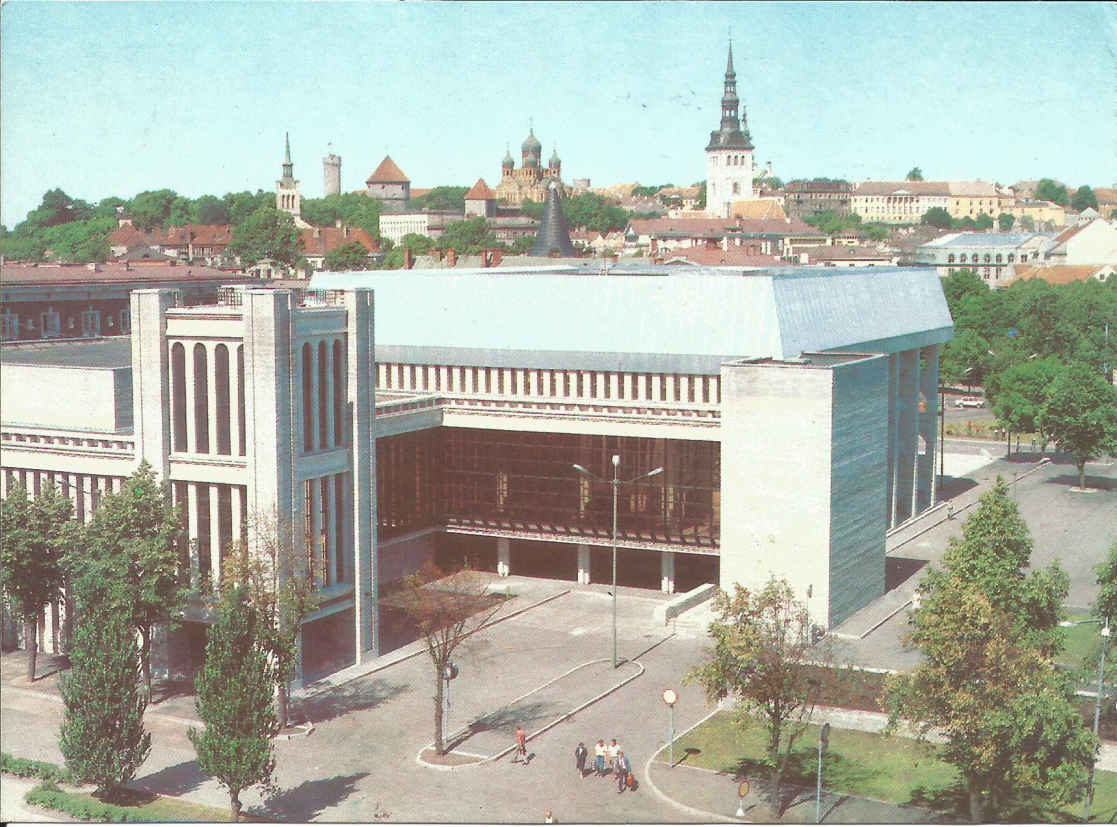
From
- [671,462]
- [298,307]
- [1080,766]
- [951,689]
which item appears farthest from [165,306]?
[1080,766]

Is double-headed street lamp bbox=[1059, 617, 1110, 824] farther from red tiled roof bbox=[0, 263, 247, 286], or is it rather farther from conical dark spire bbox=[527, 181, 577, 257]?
conical dark spire bbox=[527, 181, 577, 257]

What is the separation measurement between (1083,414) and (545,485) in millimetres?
41095

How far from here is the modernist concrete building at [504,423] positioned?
184 feet

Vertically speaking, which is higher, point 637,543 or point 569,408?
point 569,408

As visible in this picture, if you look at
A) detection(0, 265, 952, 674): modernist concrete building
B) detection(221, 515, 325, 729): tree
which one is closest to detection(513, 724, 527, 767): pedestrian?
detection(221, 515, 325, 729): tree

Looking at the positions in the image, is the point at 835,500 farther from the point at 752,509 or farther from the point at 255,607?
the point at 255,607

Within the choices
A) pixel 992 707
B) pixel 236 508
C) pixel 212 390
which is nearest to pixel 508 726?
pixel 236 508

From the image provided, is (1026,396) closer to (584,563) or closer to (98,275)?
(584,563)

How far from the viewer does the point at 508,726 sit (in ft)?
172

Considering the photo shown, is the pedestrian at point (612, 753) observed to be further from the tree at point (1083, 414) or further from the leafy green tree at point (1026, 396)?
the leafy green tree at point (1026, 396)

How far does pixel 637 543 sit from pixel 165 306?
26.2 m

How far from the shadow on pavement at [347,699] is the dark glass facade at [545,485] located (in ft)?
47.4

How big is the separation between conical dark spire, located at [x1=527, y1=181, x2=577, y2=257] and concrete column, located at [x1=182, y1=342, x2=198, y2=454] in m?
91.7

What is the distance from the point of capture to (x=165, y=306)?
184ft
